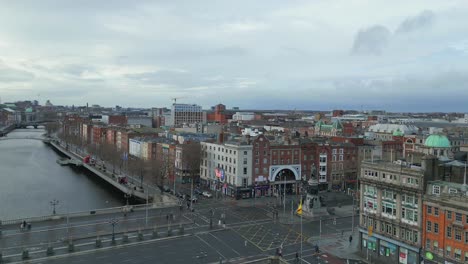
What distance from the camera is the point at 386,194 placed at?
204ft

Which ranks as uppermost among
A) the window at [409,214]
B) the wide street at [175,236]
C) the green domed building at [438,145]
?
the green domed building at [438,145]

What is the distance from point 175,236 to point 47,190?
61609 millimetres

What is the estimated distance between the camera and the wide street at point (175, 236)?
2356 inches

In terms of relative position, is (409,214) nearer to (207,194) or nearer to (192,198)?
(192,198)

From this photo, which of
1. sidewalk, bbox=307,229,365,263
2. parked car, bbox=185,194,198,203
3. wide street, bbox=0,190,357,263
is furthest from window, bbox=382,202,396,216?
parked car, bbox=185,194,198,203

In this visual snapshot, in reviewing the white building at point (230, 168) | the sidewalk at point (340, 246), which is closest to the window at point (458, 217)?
the sidewalk at point (340, 246)

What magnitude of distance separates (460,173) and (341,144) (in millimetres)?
58114

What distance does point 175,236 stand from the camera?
2744 inches

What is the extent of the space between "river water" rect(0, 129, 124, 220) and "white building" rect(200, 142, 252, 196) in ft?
77.5

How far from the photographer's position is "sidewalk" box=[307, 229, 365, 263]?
6330cm

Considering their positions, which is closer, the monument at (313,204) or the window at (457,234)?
the window at (457,234)

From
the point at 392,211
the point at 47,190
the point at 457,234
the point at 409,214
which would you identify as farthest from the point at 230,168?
the point at 457,234

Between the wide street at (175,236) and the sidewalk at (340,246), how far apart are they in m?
0.93

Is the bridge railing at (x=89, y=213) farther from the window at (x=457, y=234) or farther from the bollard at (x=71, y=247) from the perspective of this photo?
the window at (x=457, y=234)
